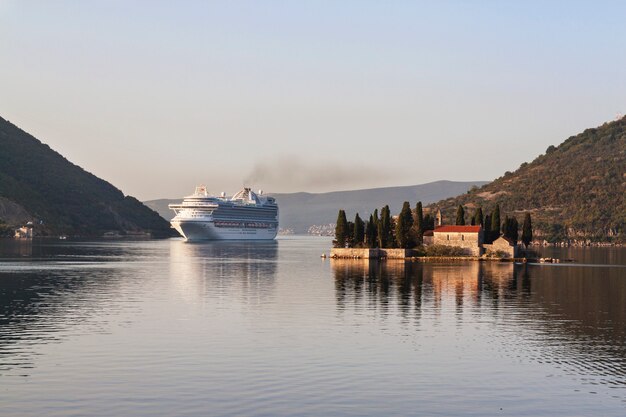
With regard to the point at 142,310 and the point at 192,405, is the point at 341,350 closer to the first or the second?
the point at 192,405

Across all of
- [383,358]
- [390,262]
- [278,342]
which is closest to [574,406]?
[383,358]

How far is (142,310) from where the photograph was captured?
218 ft

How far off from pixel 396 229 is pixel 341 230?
9731 mm

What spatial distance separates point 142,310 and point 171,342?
1645 centimetres

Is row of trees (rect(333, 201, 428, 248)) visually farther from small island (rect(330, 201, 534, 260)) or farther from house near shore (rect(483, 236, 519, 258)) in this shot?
house near shore (rect(483, 236, 519, 258))

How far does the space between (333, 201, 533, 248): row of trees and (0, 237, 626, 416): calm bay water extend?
51854 mm

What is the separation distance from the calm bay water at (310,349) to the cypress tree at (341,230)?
56.3m

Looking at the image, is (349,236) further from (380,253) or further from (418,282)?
(418,282)

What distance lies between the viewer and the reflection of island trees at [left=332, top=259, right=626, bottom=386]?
49.7 m

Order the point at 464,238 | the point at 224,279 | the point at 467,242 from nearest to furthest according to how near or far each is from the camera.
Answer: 1. the point at 224,279
2. the point at 467,242
3. the point at 464,238

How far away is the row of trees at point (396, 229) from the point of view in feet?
472

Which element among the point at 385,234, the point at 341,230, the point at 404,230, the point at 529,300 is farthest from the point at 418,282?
the point at 341,230

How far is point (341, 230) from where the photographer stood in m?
150

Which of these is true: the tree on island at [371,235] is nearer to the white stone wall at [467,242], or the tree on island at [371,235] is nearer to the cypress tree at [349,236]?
the cypress tree at [349,236]
